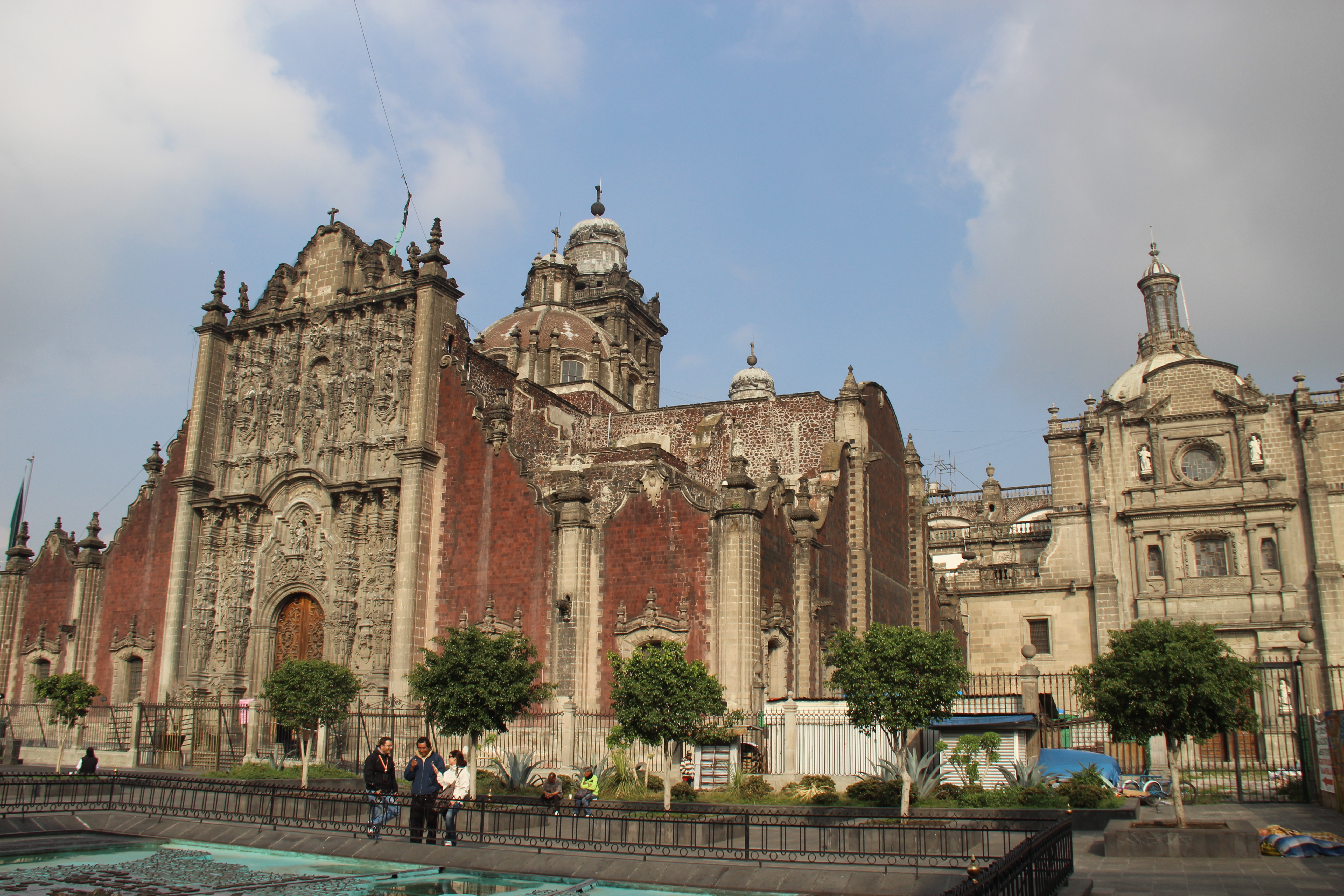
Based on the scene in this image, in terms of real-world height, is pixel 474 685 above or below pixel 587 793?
above

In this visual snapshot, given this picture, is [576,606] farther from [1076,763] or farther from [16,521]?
[16,521]

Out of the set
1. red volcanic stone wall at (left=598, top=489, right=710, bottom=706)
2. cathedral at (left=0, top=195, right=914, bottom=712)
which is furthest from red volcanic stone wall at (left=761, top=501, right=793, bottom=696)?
red volcanic stone wall at (left=598, top=489, right=710, bottom=706)

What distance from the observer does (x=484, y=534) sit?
92.9 ft

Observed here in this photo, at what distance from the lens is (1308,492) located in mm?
39438

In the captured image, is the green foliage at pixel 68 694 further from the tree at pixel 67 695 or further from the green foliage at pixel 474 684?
the green foliage at pixel 474 684

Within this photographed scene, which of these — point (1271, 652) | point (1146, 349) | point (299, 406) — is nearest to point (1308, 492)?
point (1271, 652)

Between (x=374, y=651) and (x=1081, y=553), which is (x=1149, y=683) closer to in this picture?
(x=374, y=651)

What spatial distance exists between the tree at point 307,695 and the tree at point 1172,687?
56.1ft

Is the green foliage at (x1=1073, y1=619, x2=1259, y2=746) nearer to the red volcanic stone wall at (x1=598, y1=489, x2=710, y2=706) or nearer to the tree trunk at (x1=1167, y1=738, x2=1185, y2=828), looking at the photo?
the tree trunk at (x1=1167, y1=738, x2=1185, y2=828)

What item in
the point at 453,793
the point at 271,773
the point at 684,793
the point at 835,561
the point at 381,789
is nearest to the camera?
the point at 381,789

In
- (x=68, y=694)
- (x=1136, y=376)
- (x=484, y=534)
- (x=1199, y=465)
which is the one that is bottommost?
(x=68, y=694)

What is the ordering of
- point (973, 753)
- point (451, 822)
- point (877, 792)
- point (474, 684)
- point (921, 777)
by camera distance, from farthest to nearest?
point (973, 753) → point (474, 684) → point (877, 792) → point (921, 777) → point (451, 822)

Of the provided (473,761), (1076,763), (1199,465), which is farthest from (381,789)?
(1199,465)

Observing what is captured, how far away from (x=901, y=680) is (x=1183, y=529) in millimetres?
27946
